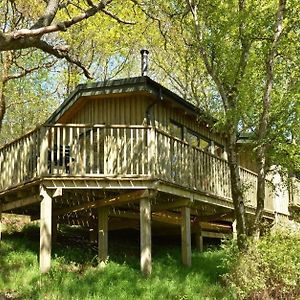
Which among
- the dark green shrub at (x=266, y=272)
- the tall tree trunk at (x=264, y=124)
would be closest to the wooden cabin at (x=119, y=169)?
the tall tree trunk at (x=264, y=124)

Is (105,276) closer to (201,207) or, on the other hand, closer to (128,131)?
(128,131)

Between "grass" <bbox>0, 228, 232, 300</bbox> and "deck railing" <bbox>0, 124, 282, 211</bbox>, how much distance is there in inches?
87.5

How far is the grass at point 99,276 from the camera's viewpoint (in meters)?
12.3

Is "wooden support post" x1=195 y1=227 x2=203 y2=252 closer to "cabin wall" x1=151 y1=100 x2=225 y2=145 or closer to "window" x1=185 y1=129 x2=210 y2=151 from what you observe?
"window" x1=185 y1=129 x2=210 y2=151

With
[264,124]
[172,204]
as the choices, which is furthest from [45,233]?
[264,124]

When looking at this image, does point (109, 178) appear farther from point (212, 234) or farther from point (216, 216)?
point (212, 234)

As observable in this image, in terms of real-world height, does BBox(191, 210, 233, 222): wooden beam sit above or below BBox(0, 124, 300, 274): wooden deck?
below

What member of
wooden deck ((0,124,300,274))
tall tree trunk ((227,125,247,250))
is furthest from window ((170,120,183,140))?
tall tree trunk ((227,125,247,250))

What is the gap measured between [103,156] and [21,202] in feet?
9.10

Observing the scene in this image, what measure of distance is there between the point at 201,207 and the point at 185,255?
2432mm

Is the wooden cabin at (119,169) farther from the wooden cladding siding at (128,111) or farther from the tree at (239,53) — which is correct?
the tree at (239,53)

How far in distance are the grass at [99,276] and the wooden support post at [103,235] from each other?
27 centimetres

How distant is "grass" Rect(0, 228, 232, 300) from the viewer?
1227cm

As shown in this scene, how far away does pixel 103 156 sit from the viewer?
14.7m
